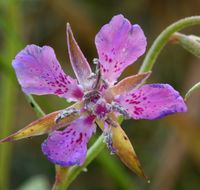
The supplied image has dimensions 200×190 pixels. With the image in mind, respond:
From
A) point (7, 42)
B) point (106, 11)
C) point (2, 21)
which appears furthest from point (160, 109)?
point (106, 11)

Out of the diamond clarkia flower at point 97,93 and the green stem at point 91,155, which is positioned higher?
the diamond clarkia flower at point 97,93

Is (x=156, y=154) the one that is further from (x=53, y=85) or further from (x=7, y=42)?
(x=53, y=85)

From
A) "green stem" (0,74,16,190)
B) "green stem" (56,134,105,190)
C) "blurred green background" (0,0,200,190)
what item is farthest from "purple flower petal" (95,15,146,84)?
"green stem" (0,74,16,190)

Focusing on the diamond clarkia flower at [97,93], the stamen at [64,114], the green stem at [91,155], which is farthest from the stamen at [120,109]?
the green stem at [91,155]

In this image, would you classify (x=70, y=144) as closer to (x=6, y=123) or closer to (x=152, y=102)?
(x=152, y=102)

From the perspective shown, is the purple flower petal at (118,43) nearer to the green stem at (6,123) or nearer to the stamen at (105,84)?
the stamen at (105,84)
